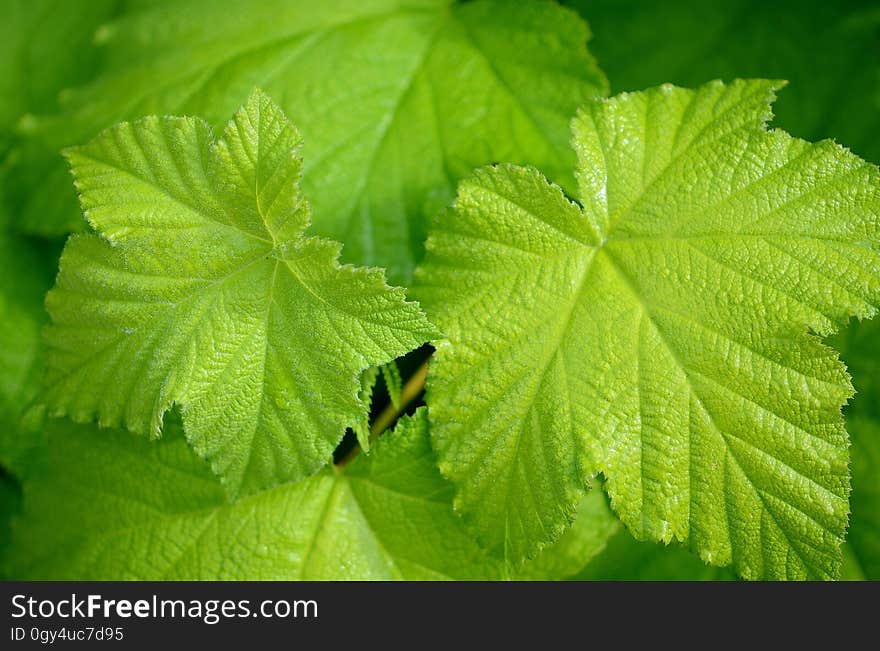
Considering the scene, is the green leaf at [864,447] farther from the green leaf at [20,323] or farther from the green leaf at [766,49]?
the green leaf at [20,323]

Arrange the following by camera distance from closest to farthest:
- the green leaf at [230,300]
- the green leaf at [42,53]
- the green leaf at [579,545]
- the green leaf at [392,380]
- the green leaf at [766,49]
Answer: the green leaf at [230,300] → the green leaf at [392,380] → the green leaf at [579,545] → the green leaf at [766,49] → the green leaf at [42,53]

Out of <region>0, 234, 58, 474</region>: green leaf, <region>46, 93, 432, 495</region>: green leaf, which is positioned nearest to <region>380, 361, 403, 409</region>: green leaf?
<region>46, 93, 432, 495</region>: green leaf

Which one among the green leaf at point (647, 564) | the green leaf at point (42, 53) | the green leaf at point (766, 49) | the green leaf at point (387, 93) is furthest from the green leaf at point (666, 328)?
the green leaf at point (42, 53)

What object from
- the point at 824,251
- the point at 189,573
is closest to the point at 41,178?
the point at 189,573

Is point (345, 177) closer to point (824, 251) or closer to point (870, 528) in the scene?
point (824, 251)

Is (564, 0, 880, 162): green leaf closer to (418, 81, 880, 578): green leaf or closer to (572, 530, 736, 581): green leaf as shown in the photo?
(418, 81, 880, 578): green leaf

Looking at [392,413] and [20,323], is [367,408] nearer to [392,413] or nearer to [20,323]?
[392,413]
